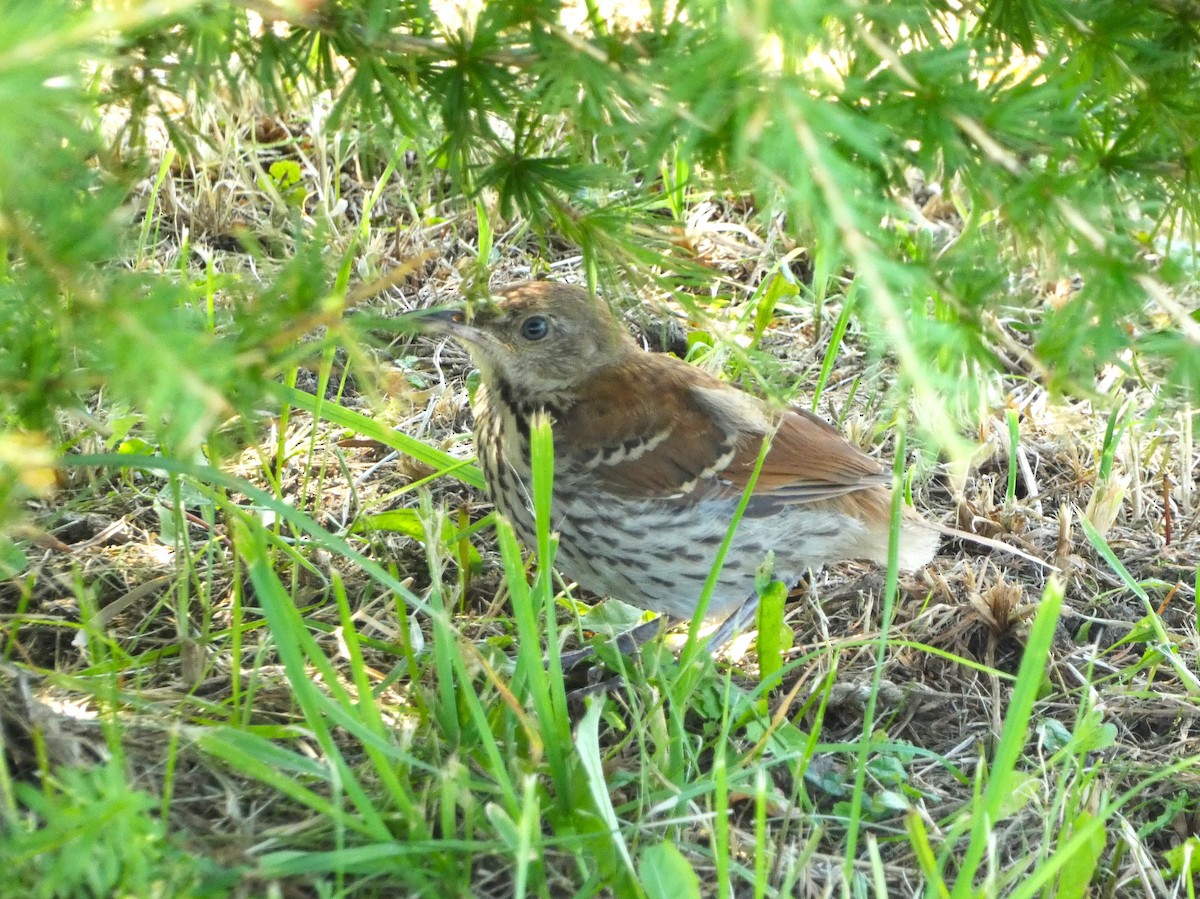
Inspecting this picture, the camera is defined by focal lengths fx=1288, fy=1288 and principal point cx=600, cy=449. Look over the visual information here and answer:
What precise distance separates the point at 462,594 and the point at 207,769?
1032 millimetres

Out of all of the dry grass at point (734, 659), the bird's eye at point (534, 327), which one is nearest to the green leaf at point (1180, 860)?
the dry grass at point (734, 659)

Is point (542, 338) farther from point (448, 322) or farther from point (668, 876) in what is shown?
point (668, 876)

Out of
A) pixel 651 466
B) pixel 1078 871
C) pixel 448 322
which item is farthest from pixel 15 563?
pixel 1078 871

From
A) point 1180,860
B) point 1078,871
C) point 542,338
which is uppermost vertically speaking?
point 542,338

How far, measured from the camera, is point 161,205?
421 cm

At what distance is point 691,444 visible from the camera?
3.44 m

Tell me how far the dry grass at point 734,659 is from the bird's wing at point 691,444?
10.5 inches

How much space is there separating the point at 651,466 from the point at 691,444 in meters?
0.14

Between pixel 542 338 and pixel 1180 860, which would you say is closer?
pixel 1180 860

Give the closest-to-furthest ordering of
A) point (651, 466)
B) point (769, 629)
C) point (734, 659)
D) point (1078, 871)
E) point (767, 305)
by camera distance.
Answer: point (1078, 871) < point (769, 629) < point (734, 659) < point (651, 466) < point (767, 305)

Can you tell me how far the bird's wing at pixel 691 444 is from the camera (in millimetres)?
3363

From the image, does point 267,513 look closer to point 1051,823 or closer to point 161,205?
point 161,205

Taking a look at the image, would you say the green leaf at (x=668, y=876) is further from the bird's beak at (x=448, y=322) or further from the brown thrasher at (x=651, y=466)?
the bird's beak at (x=448, y=322)

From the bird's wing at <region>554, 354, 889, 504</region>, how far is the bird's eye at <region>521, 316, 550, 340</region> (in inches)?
7.9
